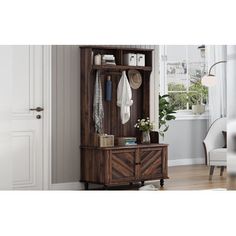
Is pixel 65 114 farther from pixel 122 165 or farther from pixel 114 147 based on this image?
pixel 122 165

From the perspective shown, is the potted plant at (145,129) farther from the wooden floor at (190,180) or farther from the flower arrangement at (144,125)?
the wooden floor at (190,180)

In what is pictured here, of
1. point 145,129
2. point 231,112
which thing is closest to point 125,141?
point 145,129

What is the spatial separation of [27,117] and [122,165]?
1.22 meters

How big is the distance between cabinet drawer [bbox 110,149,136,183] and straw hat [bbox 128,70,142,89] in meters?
0.90

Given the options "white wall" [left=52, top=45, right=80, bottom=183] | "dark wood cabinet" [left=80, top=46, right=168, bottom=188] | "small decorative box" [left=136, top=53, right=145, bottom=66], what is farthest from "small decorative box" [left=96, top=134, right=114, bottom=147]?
"small decorative box" [left=136, top=53, right=145, bottom=66]

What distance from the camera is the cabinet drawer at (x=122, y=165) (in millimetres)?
6496

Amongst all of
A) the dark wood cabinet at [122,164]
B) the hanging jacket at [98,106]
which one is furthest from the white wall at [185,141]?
the hanging jacket at [98,106]

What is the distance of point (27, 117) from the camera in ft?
20.4

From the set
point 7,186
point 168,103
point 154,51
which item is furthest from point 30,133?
point 168,103

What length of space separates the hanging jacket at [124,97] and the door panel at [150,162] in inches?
18.9
